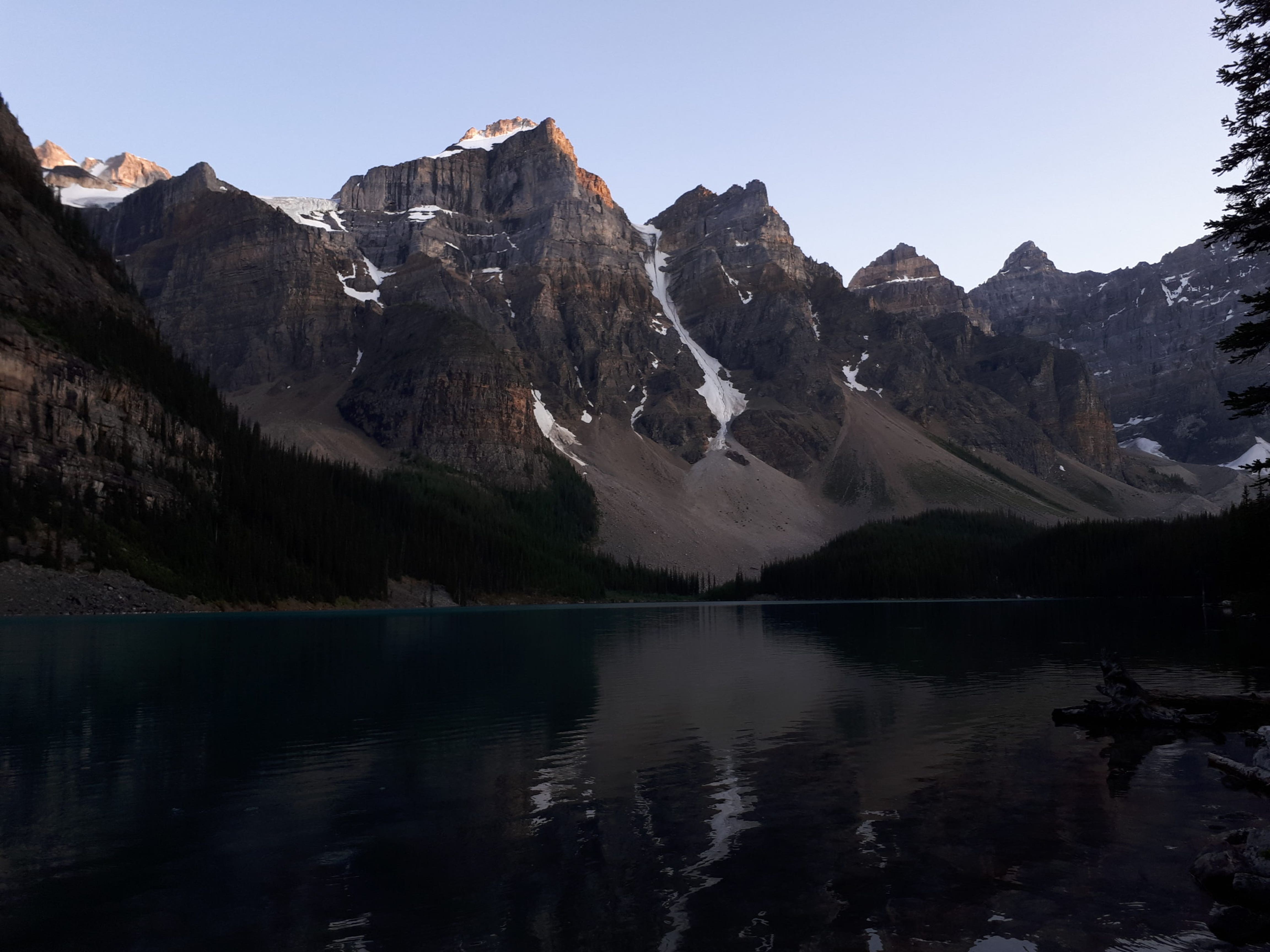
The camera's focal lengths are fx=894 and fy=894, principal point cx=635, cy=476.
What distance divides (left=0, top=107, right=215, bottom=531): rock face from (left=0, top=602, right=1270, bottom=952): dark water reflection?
11416cm

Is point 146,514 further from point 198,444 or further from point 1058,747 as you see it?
point 1058,747

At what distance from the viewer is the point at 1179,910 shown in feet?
52.6

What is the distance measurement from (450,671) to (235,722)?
74.9 ft

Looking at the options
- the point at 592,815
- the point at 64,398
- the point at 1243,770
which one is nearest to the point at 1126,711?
the point at 1243,770

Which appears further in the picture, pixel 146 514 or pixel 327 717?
→ pixel 146 514

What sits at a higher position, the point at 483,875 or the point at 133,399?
the point at 133,399

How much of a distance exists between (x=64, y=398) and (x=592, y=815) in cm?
16580

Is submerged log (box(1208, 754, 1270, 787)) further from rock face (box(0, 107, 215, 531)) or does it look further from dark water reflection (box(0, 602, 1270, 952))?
rock face (box(0, 107, 215, 531))

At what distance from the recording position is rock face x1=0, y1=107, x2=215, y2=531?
146375mm

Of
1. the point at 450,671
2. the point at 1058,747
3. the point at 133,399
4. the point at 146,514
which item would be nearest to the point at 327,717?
the point at 450,671

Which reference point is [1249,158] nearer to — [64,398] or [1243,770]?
[1243,770]

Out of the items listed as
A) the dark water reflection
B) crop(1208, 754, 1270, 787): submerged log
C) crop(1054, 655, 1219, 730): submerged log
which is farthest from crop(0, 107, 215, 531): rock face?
crop(1208, 754, 1270, 787): submerged log

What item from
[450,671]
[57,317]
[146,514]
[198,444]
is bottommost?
[450,671]

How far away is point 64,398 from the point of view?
508 ft
